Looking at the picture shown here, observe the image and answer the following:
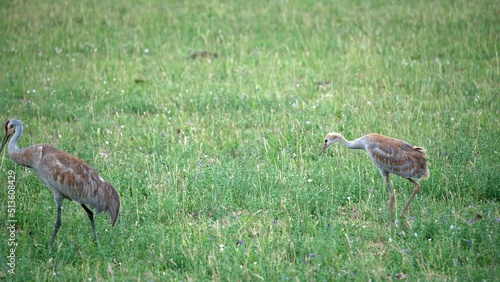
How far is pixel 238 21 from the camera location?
1655 centimetres

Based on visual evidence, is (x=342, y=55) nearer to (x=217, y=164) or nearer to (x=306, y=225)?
(x=217, y=164)

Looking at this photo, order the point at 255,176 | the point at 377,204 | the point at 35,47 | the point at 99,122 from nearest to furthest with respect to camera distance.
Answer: the point at 377,204 < the point at 255,176 < the point at 99,122 < the point at 35,47

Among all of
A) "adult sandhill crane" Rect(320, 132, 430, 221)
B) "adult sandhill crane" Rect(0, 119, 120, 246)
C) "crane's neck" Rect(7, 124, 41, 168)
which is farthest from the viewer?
"adult sandhill crane" Rect(320, 132, 430, 221)

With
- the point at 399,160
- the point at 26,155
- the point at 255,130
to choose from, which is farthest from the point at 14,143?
the point at 399,160

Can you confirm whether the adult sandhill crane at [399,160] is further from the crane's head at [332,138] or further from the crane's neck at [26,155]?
the crane's neck at [26,155]

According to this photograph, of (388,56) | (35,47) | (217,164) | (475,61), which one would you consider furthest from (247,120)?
(35,47)

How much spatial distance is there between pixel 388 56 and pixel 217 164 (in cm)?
574

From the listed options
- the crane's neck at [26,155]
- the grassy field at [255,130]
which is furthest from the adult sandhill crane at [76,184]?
the grassy field at [255,130]

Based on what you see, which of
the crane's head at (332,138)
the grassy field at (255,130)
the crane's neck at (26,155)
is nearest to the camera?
the grassy field at (255,130)

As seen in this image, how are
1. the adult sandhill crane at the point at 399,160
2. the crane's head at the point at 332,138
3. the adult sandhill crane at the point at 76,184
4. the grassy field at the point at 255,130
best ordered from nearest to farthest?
the grassy field at the point at 255,130 < the adult sandhill crane at the point at 76,184 < the adult sandhill crane at the point at 399,160 < the crane's head at the point at 332,138

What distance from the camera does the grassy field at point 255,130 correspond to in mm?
7090

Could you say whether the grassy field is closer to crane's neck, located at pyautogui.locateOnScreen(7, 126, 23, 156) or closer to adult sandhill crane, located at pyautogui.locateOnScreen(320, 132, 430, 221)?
adult sandhill crane, located at pyautogui.locateOnScreen(320, 132, 430, 221)

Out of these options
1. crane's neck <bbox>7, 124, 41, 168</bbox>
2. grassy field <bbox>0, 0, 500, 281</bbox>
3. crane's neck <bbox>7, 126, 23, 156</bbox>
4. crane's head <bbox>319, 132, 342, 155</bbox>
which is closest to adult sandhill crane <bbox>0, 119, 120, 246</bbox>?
crane's neck <bbox>7, 124, 41, 168</bbox>

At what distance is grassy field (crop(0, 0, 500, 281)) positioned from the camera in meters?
7.09
